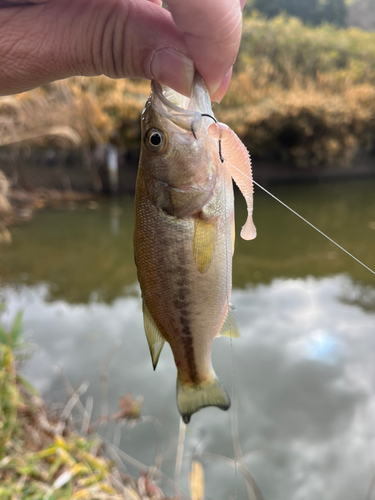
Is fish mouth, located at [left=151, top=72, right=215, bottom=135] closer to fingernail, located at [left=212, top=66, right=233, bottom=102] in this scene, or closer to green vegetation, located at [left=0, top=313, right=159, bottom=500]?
fingernail, located at [left=212, top=66, right=233, bottom=102]

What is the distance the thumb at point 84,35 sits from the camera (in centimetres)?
106

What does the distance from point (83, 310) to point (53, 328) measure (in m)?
0.59

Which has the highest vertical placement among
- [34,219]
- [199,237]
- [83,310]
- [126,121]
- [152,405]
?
[199,237]

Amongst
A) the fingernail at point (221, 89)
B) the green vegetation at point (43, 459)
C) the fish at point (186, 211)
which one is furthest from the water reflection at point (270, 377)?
the fingernail at point (221, 89)

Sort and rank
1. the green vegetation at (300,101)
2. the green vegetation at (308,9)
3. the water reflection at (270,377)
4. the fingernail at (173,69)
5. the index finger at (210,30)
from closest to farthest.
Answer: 1. the index finger at (210,30)
2. the fingernail at (173,69)
3. the water reflection at (270,377)
4. the green vegetation at (300,101)
5. the green vegetation at (308,9)

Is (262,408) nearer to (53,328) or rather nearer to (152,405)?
(152,405)

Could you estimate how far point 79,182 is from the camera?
11094mm

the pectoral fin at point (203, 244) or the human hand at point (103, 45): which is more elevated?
the human hand at point (103, 45)

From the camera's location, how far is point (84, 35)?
111 centimetres

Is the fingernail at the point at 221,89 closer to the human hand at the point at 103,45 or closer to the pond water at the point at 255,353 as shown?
the human hand at the point at 103,45

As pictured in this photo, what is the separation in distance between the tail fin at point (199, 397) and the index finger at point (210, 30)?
968mm

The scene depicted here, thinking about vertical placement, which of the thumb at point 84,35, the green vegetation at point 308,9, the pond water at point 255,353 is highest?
the green vegetation at point 308,9

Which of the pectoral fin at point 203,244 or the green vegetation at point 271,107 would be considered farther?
the green vegetation at point 271,107

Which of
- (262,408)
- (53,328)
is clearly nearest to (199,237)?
(262,408)
